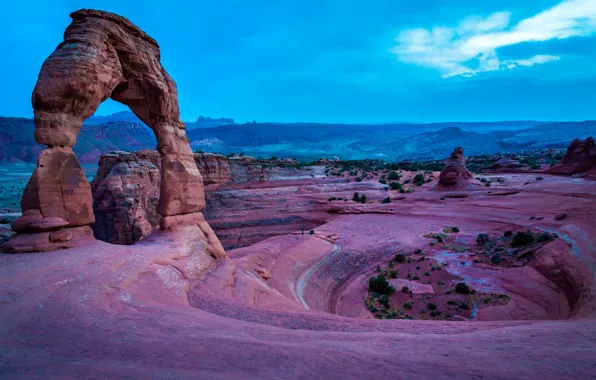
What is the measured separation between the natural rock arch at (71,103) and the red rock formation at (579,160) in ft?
122

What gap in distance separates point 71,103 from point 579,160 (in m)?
40.8

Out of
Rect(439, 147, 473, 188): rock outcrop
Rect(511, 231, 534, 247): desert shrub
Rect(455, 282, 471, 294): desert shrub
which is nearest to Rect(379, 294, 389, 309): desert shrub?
Rect(455, 282, 471, 294): desert shrub

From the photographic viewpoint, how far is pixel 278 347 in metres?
3.65

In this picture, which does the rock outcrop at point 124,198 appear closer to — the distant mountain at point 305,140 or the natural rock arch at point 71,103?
the natural rock arch at point 71,103

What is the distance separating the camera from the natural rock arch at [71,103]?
24.6ft

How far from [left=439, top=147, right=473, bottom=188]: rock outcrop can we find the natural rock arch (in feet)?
90.1

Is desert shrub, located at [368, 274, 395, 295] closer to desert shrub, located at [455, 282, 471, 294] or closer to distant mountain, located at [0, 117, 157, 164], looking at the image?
desert shrub, located at [455, 282, 471, 294]

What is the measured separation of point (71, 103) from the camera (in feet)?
25.6

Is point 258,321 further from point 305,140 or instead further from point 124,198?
point 305,140

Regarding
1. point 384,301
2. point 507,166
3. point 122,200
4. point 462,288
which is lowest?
point 384,301

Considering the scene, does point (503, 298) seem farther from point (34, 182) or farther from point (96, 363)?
point (34, 182)

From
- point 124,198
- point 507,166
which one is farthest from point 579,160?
point 124,198

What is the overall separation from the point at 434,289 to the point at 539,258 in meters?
3.92

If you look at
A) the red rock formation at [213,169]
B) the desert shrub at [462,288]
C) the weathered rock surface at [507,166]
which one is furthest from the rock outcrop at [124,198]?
the weathered rock surface at [507,166]
